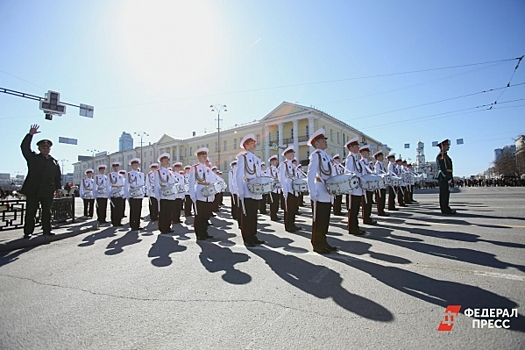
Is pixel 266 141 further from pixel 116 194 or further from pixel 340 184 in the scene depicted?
pixel 340 184

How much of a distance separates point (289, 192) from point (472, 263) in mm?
4746

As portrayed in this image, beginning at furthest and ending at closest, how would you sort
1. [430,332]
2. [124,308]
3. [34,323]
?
[124,308], [34,323], [430,332]

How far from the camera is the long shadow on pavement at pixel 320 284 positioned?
8.38 ft

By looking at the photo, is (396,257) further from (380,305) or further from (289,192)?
(289,192)

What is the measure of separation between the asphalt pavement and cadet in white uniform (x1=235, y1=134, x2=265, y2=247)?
35 centimetres

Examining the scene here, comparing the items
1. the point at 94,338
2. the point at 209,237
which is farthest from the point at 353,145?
the point at 94,338

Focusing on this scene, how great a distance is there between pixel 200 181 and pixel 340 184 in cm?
384

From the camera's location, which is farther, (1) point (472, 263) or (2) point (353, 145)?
(2) point (353, 145)

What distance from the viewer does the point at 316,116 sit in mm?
44125

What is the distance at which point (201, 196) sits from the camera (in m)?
7.00

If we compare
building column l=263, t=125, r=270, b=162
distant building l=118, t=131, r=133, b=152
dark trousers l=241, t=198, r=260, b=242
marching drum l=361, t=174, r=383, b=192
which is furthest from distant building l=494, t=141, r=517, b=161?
distant building l=118, t=131, r=133, b=152

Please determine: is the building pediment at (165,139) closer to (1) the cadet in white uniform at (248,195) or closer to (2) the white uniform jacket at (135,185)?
(2) the white uniform jacket at (135,185)

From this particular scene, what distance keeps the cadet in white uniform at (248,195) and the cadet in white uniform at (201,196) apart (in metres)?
1.31

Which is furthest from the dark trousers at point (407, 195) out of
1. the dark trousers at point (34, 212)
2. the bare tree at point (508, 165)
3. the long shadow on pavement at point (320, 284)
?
the bare tree at point (508, 165)
